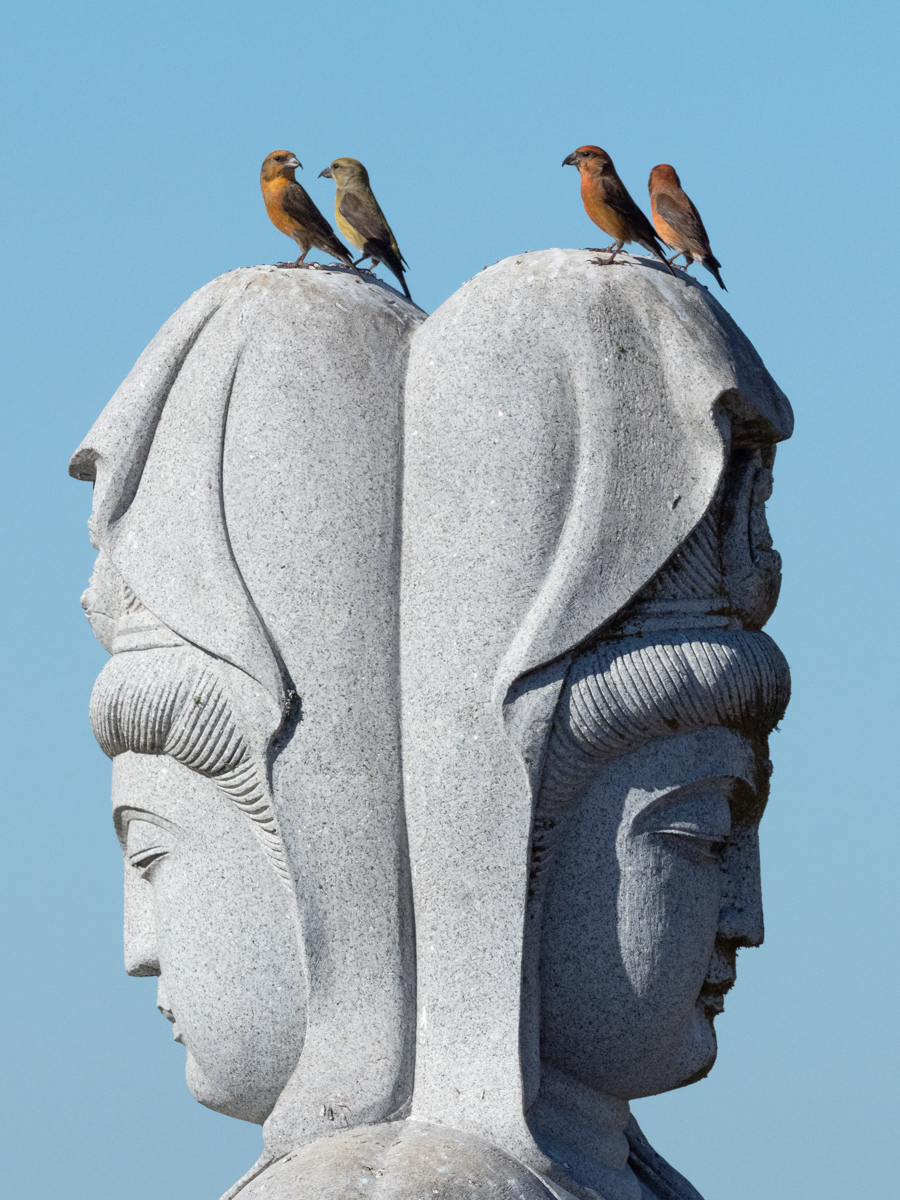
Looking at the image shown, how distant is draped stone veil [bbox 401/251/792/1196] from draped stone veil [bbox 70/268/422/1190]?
0.34 ft

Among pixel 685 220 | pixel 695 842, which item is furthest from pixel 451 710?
pixel 685 220

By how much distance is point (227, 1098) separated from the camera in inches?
292

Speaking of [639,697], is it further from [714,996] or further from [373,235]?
[373,235]

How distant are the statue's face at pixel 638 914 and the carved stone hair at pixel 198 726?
1.04 meters

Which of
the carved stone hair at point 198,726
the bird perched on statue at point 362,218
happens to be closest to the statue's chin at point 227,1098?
the carved stone hair at point 198,726

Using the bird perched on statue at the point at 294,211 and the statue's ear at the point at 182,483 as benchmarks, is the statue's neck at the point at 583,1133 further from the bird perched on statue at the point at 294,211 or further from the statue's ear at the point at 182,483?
the bird perched on statue at the point at 294,211

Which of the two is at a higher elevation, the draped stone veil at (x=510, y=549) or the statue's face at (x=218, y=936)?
the draped stone veil at (x=510, y=549)

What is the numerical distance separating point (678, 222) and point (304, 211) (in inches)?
56.4

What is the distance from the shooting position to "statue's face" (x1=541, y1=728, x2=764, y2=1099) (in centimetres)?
704

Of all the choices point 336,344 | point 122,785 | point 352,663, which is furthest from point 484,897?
point 336,344

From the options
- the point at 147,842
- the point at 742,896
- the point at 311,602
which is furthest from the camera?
the point at 742,896

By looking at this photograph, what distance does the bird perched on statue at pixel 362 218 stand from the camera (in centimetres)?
780

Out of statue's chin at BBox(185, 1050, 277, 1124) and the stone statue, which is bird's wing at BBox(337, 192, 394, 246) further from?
statue's chin at BBox(185, 1050, 277, 1124)

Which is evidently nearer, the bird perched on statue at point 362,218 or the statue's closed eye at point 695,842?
the statue's closed eye at point 695,842
